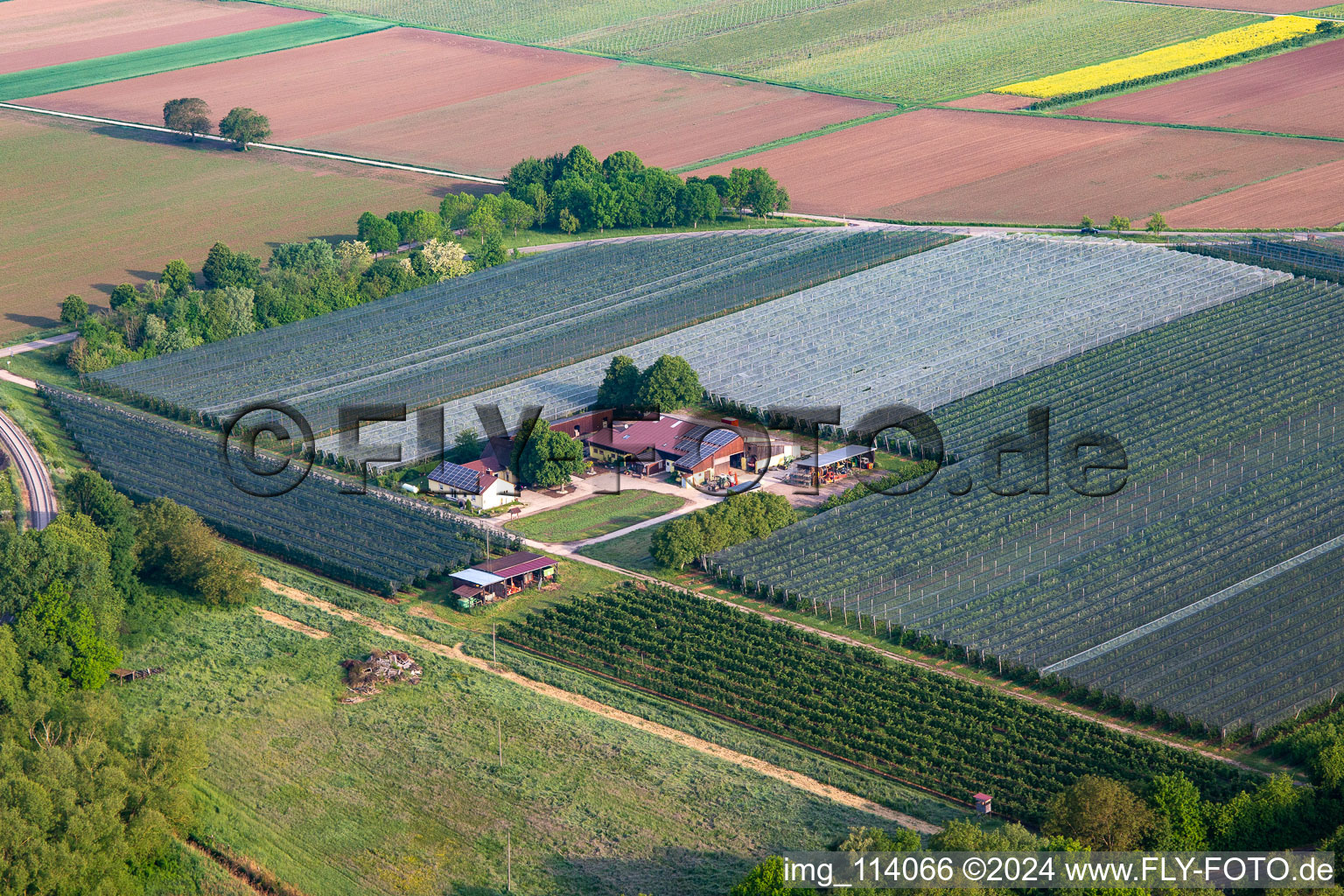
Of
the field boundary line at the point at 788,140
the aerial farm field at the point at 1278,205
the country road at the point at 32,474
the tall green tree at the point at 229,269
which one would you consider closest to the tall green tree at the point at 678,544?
the country road at the point at 32,474

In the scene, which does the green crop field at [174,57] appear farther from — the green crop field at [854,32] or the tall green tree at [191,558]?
the tall green tree at [191,558]

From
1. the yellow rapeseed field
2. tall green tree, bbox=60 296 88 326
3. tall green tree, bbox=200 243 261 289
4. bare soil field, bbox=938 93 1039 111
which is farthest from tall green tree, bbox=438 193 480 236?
the yellow rapeseed field

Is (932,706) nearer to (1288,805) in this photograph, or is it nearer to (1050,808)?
(1050,808)

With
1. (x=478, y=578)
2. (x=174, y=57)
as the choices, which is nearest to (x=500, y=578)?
(x=478, y=578)

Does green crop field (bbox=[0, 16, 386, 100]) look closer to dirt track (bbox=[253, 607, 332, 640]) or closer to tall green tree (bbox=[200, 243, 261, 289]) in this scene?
tall green tree (bbox=[200, 243, 261, 289])

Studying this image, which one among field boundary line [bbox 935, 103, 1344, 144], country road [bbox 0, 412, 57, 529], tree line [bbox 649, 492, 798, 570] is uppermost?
field boundary line [bbox 935, 103, 1344, 144]

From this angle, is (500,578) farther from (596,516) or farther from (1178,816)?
(1178,816)

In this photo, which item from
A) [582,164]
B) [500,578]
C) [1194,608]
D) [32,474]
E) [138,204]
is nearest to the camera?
[1194,608]

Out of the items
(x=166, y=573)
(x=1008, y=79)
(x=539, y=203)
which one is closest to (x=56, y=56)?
(x=539, y=203)
